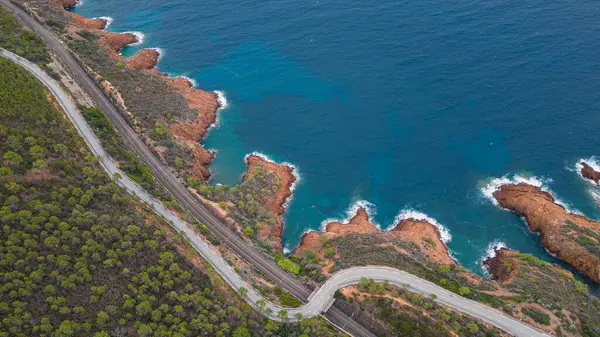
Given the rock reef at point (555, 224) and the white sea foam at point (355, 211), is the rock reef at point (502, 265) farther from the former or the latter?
the white sea foam at point (355, 211)

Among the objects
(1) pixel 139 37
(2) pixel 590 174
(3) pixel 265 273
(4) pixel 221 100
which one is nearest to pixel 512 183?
(2) pixel 590 174

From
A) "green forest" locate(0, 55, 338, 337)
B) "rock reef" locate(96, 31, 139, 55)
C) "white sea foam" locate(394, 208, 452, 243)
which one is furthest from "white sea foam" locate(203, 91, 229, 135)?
"white sea foam" locate(394, 208, 452, 243)

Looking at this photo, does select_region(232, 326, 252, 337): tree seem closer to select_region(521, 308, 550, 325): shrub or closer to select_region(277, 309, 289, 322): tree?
select_region(277, 309, 289, 322): tree

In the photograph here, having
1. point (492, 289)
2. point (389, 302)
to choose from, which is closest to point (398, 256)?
point (389, 302)

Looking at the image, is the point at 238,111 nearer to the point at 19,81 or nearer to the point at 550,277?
the point at 19,81

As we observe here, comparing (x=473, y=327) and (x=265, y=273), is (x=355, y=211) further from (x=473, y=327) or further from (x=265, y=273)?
(x=473, y=327)

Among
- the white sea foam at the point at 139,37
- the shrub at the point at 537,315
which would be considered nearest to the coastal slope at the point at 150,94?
the white sea foam at the point at 139,37
